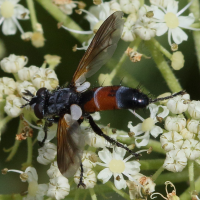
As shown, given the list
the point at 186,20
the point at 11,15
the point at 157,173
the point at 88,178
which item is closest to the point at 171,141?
the point at 157,173

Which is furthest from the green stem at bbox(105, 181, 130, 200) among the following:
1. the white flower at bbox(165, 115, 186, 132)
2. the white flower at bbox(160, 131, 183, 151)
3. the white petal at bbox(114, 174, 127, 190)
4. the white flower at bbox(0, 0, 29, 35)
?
the white flower at bbox(0, 0, 29, 35)

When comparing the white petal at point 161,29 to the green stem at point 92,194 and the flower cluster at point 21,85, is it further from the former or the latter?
the green stem at point 92,194

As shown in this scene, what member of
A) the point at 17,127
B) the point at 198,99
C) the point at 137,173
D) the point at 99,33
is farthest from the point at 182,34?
the point at 17,127

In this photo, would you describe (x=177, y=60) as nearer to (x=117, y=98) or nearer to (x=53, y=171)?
(x=117, y=98)

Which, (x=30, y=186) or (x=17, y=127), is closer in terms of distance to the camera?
(x=30, y=186)

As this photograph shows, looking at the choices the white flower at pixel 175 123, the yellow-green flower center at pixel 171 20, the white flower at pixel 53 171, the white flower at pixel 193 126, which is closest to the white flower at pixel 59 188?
the white flower at pixel 53 171

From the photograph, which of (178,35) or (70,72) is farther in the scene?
(70,72)

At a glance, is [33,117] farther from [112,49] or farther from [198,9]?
[198,9]
